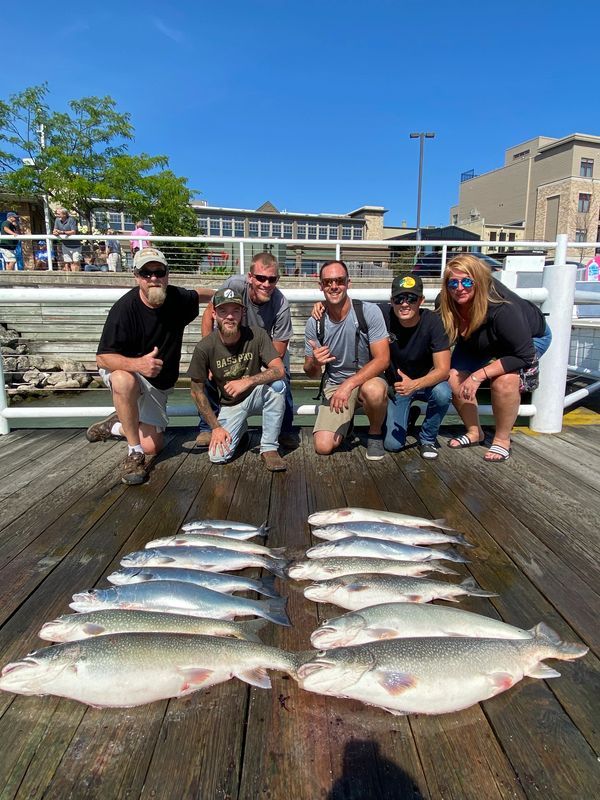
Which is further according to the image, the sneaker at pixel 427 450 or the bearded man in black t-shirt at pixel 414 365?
the sneaker at pixel 427 450

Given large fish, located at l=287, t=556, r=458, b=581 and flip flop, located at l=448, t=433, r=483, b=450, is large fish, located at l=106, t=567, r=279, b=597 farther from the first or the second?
flip flop, located at l=448, t=433, r=483, b=450

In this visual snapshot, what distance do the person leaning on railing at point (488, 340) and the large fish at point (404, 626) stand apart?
222 cm

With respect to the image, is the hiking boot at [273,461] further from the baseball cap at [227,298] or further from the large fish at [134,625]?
the large fish at [134,625]

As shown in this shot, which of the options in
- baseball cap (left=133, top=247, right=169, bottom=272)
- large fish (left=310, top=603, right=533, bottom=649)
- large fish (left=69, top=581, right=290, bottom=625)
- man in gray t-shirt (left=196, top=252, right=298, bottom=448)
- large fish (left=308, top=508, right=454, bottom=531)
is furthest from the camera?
man in gray t-shirt (left=196, top=252, right=298, bottom=448)

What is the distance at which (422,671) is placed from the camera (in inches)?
63.3

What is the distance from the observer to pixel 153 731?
4.99 ft

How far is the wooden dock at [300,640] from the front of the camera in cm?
138

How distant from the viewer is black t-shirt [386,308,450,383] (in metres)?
3.91

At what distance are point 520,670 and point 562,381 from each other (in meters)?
3.41

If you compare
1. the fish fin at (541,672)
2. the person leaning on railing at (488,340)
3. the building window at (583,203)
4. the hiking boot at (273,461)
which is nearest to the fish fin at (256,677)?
the fish fin at (541,672)

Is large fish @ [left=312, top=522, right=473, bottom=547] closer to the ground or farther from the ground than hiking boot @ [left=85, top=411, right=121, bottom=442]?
A: closer to the ground

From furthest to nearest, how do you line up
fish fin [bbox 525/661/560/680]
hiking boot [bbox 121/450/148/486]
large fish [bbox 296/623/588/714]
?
hiking boot [bbox 121/450/148/486]
fish fin [bbox 525/661/560/680]
large fish [bbox 296/623/588/714]

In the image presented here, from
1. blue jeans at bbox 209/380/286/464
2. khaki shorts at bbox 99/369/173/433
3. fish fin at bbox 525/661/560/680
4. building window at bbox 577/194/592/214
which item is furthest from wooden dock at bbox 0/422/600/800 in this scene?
building window at bbox 577/194/592/214

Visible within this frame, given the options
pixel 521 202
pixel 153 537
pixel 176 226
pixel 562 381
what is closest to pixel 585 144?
pixel 521 202
